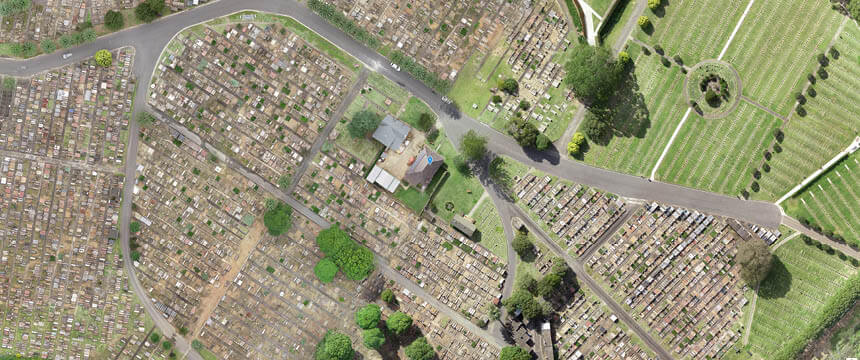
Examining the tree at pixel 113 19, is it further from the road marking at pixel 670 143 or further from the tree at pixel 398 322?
the road marking at pixel 670 143

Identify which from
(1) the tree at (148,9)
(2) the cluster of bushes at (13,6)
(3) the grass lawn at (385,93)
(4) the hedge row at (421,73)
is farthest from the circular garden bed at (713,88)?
(2) the cluster of bushes at (13,6)

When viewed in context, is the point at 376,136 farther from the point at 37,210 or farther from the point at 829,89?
the point at 829,89

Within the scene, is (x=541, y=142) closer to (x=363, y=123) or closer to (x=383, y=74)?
(x=383, y=74)

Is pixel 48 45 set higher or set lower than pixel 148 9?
lower

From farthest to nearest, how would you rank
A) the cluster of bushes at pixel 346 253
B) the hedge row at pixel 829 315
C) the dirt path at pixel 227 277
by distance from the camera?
1. the dirt path at pixel 227 277
2. the cluster of bushes at pixel 346 253
3. the hedge row at pixel 829 315

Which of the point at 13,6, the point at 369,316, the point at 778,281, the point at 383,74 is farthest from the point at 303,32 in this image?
the point at 778,281

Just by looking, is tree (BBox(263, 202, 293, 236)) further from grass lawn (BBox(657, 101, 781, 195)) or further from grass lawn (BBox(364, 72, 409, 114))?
grass lawn (BBox(657, 101, 781, 195))
